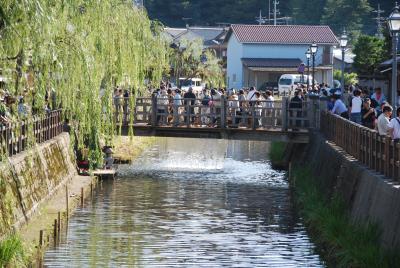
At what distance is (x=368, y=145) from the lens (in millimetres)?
21922

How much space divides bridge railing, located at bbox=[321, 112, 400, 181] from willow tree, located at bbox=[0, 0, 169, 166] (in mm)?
5666

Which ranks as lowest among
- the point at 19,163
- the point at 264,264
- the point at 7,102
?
the point at 264,264

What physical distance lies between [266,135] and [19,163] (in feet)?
44.0

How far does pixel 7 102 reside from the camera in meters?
17.5

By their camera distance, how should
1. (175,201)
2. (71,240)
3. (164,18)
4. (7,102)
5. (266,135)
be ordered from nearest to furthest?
1. (7,102)
2. (71,240)
3. (175,201)
4. (266,135)
5. (164,18)

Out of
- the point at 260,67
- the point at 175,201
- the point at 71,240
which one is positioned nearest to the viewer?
the point at 71,240

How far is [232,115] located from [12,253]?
18.5 metres

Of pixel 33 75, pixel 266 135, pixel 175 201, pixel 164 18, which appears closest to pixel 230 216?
pixel 175 201

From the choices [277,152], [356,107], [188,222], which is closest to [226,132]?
[356,107]

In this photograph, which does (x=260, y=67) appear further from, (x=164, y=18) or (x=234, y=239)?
(x=234, y=239)

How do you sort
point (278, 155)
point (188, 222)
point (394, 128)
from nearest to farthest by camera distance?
point (394, 128), point (188, 222), point (278, 155)

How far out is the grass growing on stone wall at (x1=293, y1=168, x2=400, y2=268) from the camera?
54.8ft

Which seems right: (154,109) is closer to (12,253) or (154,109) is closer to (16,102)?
(12,253)

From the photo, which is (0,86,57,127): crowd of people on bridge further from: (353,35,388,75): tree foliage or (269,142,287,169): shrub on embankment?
(353,35,388,75): tree foliage
